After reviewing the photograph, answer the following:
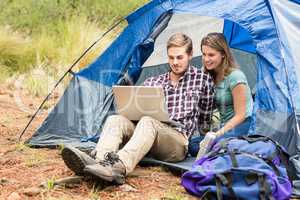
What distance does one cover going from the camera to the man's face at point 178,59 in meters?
4.54

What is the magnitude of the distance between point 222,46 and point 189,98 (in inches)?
19.0

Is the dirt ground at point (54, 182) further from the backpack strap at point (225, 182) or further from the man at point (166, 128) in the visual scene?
the backpack strap at point (225, 182)

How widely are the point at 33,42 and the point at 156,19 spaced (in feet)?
17.1

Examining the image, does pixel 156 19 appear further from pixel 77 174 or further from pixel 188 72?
pixel 77 174

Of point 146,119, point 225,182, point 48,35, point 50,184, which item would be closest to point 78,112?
point 146,119

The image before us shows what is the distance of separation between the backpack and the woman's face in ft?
2.87

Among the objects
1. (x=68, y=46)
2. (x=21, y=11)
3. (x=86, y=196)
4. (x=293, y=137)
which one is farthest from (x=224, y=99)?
(x=21, y=11)

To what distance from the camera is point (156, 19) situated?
5.30m

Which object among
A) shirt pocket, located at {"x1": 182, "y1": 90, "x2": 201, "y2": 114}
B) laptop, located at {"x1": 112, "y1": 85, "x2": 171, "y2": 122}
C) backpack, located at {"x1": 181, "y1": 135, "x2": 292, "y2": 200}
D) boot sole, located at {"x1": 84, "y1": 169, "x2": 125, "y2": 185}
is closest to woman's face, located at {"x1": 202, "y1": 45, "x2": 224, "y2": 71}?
shirt pocket, located at {"x1": 182, "y1": 90, "x2": 201, "y2": 114}

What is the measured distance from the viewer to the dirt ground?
3705 millimetres

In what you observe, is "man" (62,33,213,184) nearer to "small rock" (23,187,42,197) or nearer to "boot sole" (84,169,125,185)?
"boot sole" (84,169,125,185)

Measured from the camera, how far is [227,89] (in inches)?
182

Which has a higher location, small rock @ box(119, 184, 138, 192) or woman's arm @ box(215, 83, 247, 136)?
woman's arm @ box(215, 83, 247, 136)

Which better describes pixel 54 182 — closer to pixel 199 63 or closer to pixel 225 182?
pixel 225 182
